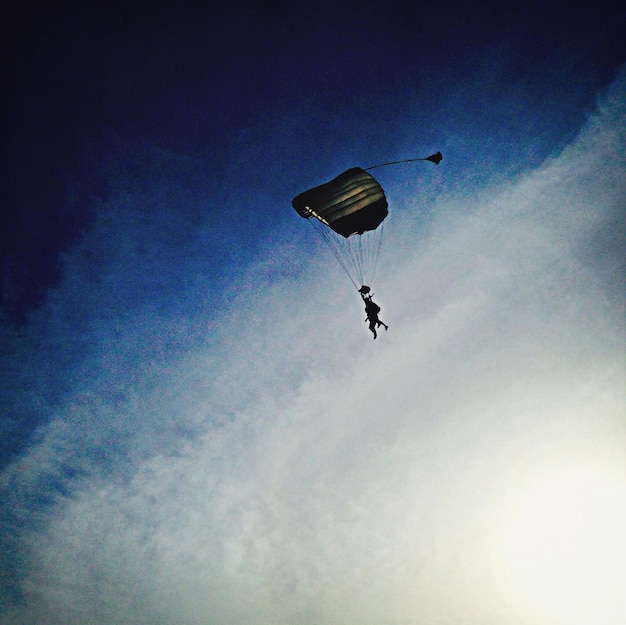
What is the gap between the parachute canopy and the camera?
1352cm

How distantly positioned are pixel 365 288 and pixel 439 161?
6.41m

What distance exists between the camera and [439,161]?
12.9 metres

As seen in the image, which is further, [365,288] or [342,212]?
[365,288]

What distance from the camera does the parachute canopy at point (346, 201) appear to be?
1352cm

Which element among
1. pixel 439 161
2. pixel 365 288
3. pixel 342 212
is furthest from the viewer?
pixel 365 288

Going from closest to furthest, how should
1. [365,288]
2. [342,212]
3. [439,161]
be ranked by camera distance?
[439,161] → [342,212] → [365,288]

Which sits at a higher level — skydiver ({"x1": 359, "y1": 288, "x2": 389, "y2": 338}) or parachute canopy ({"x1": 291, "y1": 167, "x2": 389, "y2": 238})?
parachute canopy ({"x1": 291, "y1": 167, "x2": 389, "y2": 238})

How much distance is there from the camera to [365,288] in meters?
16.6

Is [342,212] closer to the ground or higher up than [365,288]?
higher up

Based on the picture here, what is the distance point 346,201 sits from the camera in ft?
45.2

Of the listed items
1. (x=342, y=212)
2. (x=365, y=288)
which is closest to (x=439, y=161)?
(x=342, y=212)

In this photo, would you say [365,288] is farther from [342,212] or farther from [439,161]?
[439,161]

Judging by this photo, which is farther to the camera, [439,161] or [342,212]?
[342,212]

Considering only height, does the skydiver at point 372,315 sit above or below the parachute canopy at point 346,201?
below
